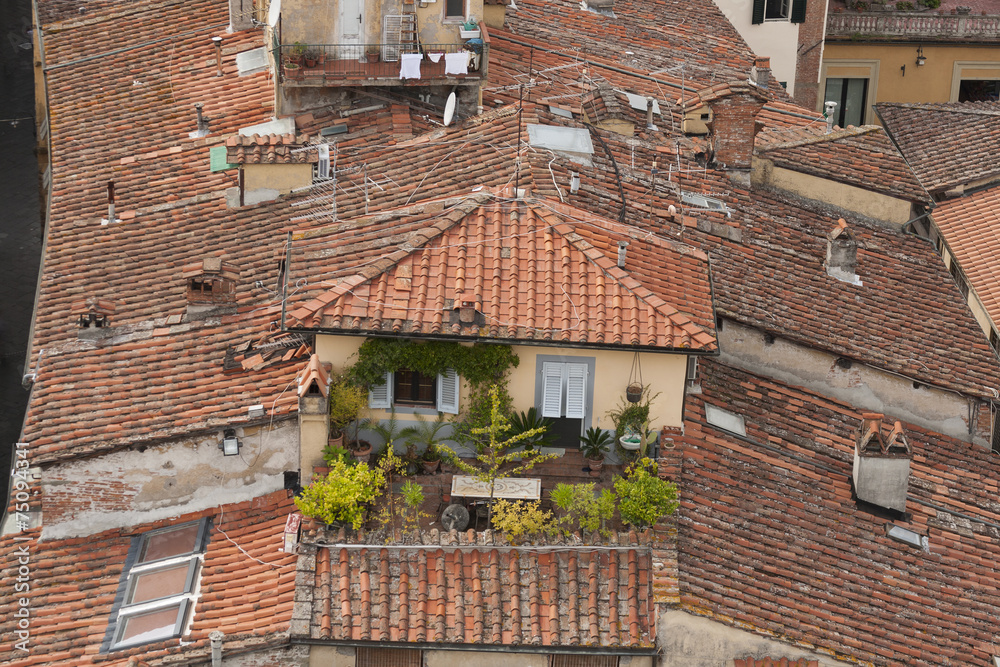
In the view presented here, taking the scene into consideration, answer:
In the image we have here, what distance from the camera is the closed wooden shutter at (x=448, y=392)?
74.5 feet

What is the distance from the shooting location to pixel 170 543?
22.8 m

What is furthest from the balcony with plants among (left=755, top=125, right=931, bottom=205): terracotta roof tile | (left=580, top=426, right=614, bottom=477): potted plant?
(left=580, top=426, right=614, bottom=477): potted plant

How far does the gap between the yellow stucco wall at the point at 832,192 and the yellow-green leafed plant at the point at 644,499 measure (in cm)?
1391

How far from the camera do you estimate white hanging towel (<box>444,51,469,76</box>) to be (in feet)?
103

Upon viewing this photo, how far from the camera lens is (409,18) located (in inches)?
1244

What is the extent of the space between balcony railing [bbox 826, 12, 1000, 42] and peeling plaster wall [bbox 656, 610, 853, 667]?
3263cm

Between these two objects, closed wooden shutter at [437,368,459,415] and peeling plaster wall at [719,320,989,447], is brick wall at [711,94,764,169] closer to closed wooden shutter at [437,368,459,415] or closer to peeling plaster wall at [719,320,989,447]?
peeling plaster wall at [719,320,989,447]

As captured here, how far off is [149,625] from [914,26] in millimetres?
36944

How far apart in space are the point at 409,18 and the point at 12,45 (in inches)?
1151

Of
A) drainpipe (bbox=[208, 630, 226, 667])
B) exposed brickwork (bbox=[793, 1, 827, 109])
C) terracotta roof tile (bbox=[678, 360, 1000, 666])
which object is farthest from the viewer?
exposed brickwork (bbox=[793, 1, 827, 109])

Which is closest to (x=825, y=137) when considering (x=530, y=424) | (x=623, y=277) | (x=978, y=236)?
(x=978, y=236)

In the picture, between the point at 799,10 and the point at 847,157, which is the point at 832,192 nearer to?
the point at 847,157

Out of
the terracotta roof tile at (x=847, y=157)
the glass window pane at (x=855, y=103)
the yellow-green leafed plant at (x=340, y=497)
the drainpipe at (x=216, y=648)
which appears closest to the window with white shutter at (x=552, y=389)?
the yellow-green leafed plant at (x=340, y=497)

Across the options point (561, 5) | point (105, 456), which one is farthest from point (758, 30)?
point (105, 456)
